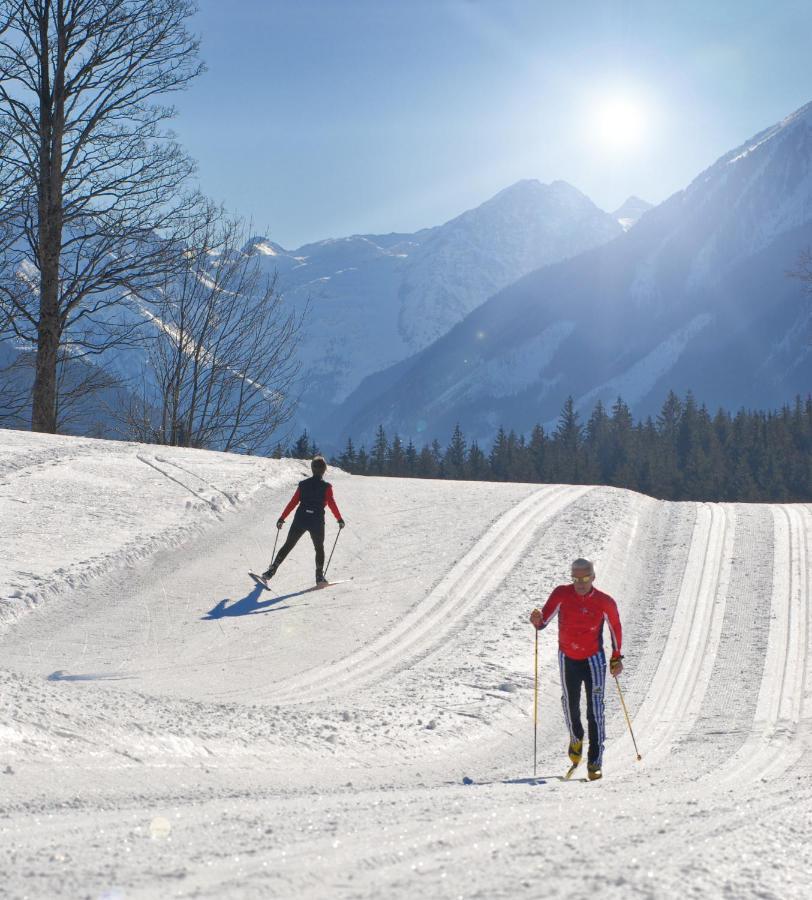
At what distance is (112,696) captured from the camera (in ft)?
25.4

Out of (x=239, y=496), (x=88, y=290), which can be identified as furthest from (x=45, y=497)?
(x=88, y=290)

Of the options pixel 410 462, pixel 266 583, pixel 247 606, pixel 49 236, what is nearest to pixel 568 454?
pixel 410 462

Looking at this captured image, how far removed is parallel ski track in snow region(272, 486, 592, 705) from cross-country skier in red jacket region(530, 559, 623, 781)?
2687 mm

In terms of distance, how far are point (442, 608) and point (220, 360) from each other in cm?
1749

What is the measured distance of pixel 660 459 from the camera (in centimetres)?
8425

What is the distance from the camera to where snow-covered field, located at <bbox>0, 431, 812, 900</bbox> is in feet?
14.3

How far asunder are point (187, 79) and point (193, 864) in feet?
62.8

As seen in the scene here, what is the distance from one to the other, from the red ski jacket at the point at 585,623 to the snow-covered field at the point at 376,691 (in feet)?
3.61

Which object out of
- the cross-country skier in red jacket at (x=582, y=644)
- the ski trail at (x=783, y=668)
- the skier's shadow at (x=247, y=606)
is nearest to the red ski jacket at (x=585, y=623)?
the cross-country skier in red jacket at (x=582, y=644)

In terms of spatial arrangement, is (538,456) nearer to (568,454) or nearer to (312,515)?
(568,454)

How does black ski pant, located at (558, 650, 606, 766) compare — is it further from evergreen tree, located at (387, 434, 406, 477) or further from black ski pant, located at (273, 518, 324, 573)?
evergreen tree, located at (387, 434, 406, 477)

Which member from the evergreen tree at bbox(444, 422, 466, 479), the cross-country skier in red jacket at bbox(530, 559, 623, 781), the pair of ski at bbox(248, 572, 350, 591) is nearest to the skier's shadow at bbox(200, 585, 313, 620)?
the pair of ski at bbox(248, 572, 350, 591)

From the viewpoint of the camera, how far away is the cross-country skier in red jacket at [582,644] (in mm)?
7867

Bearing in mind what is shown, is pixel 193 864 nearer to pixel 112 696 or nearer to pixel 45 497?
pixel 112 696
